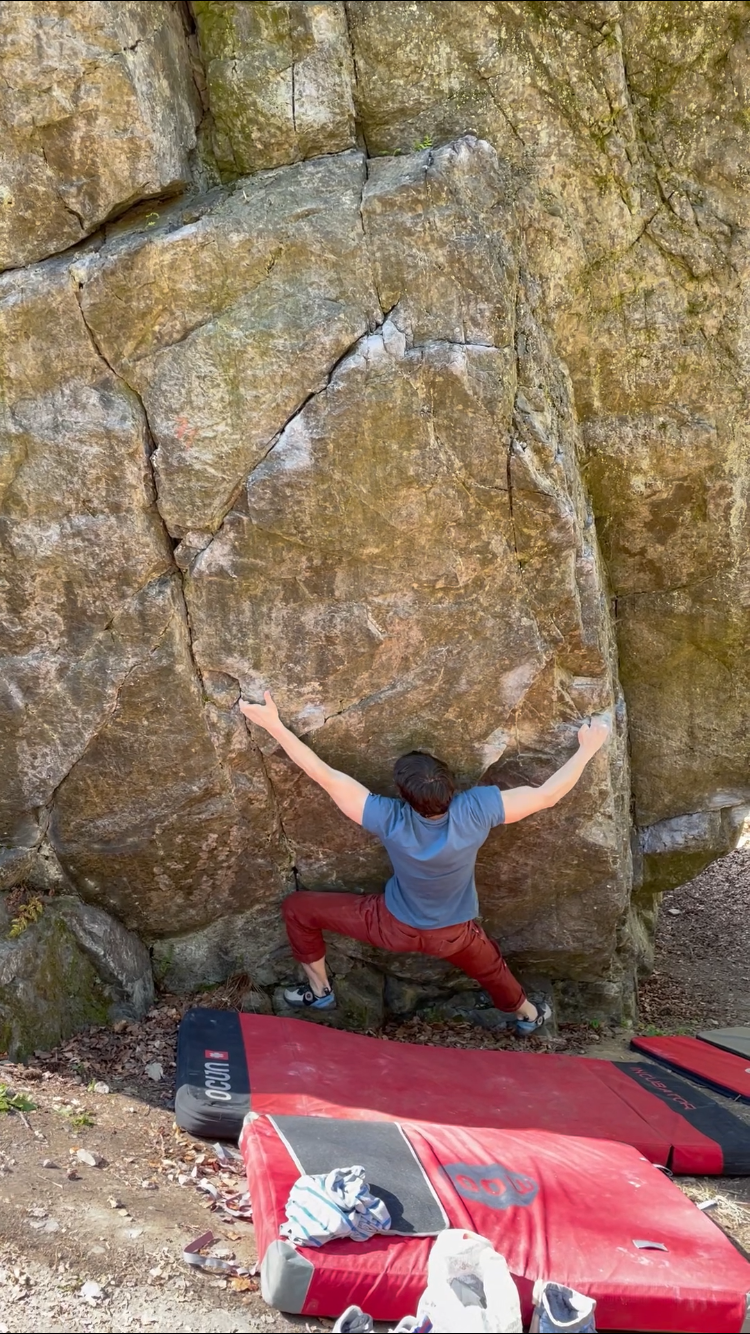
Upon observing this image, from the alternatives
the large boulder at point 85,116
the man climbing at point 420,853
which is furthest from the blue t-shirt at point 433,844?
the large boulder at point 85,116

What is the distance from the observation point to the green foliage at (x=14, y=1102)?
180 inches

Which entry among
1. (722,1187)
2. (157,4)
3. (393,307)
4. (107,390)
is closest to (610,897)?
(722,1187)

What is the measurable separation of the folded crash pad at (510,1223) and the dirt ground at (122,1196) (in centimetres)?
21

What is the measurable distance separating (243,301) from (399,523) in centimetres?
125

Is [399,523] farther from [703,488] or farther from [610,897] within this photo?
[610,897]

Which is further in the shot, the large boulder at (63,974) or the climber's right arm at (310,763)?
the climber's right arm at (310,763)

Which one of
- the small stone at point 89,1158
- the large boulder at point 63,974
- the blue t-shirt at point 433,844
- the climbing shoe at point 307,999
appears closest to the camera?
the small stone at point 89,1158

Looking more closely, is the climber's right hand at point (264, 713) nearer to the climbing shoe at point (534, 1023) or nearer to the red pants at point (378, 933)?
the red pants at point (378, 933)

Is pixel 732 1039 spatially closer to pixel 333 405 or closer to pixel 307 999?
pixel 307 999

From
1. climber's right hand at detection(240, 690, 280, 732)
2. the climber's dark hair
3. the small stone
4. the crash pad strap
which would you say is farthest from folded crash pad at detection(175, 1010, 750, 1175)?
climber's right hand at detection(240, 690, 280, 732)

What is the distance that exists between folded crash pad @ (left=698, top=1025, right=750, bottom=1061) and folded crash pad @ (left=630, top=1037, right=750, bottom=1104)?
57 millimetres

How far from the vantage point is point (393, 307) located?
16.0 feet

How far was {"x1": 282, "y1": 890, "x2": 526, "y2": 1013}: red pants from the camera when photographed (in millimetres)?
5672

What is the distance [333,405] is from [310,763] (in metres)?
1.76
